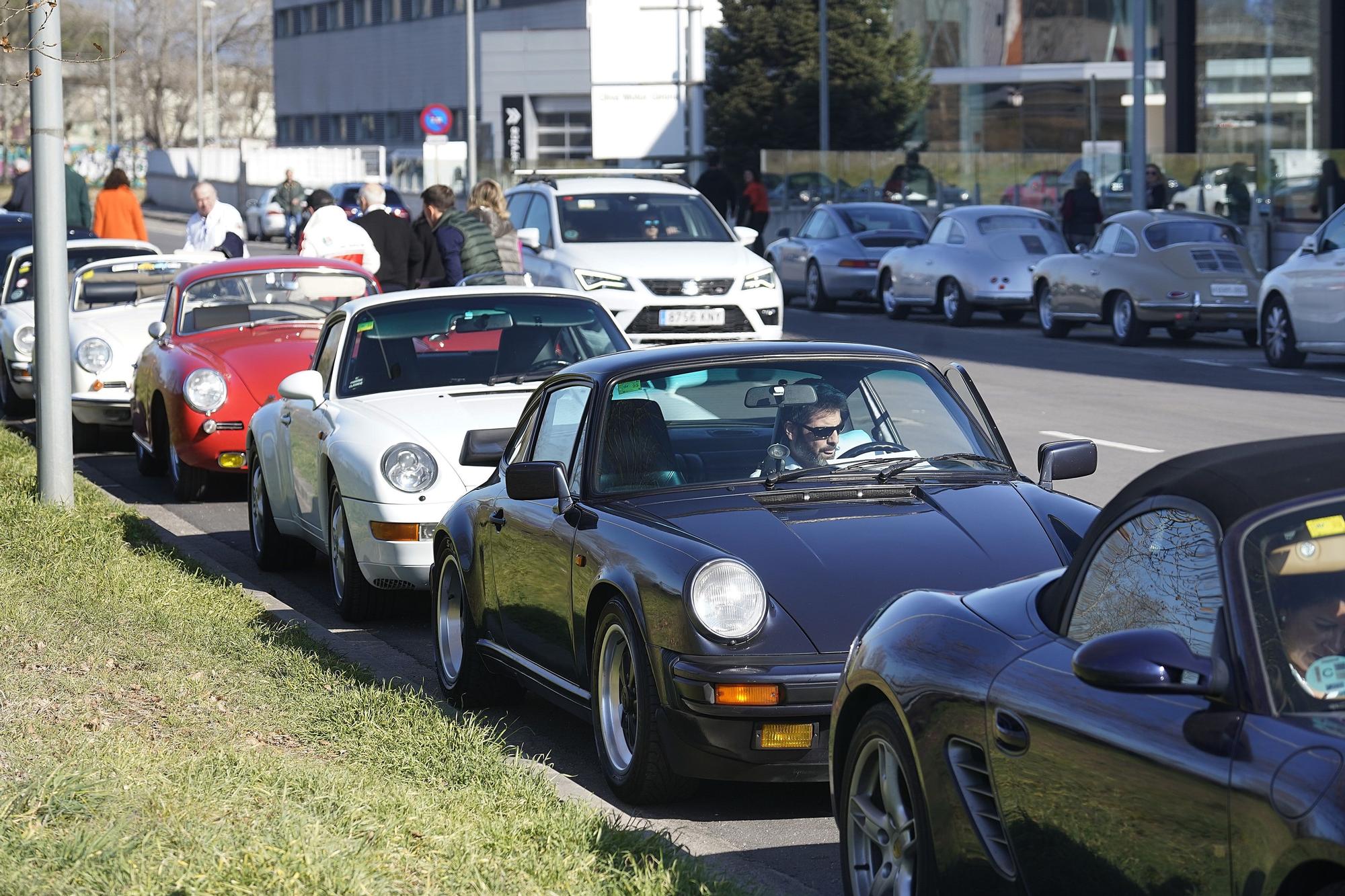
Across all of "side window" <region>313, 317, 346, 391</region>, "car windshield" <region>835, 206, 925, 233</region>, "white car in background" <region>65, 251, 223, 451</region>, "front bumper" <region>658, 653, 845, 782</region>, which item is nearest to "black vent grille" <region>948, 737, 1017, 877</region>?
"front bumper" <region>658, 653, 845, 782</region>

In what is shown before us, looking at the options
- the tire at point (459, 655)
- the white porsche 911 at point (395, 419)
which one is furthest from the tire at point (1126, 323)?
the tire at point (459, 655)

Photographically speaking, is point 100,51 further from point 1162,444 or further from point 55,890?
point 1162,444

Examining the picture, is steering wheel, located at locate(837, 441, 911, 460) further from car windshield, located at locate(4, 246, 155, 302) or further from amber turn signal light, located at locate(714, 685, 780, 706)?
car windshield, located at locate(4, 246, 155, 302)

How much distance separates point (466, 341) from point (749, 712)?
5053 millimetres

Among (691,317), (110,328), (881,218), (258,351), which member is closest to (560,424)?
(258,351)

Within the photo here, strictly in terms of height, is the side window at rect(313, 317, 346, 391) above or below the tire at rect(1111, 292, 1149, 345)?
above

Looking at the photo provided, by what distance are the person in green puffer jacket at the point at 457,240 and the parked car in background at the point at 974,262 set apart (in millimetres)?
11033

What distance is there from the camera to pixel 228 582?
379 inches

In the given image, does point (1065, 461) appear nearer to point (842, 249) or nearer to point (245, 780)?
point (245, 780)

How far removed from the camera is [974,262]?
26781mm

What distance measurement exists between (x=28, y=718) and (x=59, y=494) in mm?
5754

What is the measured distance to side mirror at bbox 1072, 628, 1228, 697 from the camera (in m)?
3.46

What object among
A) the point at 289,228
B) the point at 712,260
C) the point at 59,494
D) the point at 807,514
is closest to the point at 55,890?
the point at 807,514

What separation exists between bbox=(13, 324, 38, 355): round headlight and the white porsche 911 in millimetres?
7027
